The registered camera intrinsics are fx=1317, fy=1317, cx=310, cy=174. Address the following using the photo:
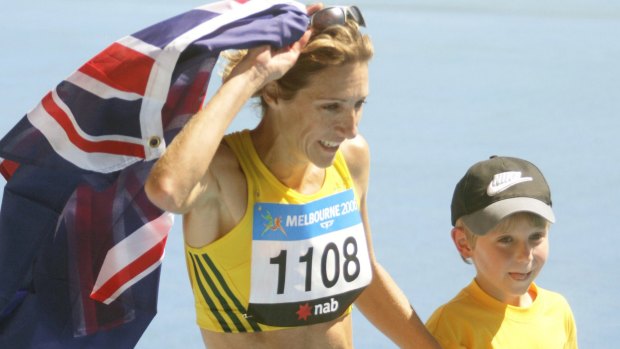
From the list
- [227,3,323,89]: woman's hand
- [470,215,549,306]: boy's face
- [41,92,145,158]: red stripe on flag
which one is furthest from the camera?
[470,215,549,306]: boy's face

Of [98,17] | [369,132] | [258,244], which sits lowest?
[258,244]

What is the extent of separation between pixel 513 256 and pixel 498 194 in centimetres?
15

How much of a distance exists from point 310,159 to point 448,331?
1.81 ft

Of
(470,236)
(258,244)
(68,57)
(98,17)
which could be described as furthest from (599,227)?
(98,17)

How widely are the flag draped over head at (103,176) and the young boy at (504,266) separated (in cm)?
64

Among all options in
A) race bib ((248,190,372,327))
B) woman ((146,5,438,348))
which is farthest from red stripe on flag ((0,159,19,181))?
race bib ((248,190,372,327))

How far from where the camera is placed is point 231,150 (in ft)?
9.85

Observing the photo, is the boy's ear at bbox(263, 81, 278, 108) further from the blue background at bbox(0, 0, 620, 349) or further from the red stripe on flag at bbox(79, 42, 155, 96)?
the red stripe on flag at bbox(79, 42, 155, 96)

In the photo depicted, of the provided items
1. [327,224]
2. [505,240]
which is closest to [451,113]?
[505,240]

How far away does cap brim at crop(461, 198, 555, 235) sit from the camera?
3.10 m

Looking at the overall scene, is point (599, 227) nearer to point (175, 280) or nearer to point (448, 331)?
point (175, 280)

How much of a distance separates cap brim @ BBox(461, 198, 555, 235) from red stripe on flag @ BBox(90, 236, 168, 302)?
763 mm

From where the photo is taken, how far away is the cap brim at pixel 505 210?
310cm

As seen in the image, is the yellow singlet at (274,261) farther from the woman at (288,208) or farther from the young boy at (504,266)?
the young boy at (504,266)
